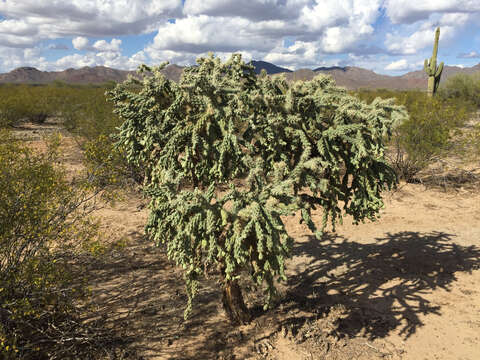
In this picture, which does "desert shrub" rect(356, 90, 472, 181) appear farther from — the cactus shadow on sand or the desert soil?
the cactus shadow on sand

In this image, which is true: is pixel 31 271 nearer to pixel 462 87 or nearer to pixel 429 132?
pixel 429 132

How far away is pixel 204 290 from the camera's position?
849cm

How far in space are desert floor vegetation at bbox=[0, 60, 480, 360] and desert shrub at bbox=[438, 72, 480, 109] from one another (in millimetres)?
37863

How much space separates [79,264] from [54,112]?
29040mm

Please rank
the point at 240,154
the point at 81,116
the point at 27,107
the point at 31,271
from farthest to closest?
1. the point at 27,107
2. the point at 81,116
3. the point at 240,154
4. the point at 31,271

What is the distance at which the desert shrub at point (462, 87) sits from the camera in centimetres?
4147

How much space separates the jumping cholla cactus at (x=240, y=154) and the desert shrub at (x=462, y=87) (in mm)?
43948

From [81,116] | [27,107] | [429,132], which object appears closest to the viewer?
[429,132]

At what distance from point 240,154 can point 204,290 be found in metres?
4.47

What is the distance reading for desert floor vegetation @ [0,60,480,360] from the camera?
6004 millimetres

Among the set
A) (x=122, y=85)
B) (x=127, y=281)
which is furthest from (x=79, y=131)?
(x=122, y=85)

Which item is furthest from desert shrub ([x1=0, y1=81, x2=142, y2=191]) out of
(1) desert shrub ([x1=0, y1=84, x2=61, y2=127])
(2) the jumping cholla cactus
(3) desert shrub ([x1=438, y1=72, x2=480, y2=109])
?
(3) desert shrub ([x1=438, y1=72, x2=480, y2=109])

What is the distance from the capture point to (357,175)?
23.1ft

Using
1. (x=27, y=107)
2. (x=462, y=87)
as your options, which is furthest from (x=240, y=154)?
(x=462, y=87)
